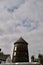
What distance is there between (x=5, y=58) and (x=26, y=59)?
39.8 ft

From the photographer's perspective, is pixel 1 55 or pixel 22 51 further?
pixel 1 55

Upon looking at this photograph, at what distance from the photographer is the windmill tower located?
38.2 metres

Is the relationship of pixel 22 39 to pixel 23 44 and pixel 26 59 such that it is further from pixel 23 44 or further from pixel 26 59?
pixel 26 59

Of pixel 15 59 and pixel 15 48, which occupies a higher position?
pixel 15 48

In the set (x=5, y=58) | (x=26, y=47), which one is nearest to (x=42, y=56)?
(x=5, y=58)

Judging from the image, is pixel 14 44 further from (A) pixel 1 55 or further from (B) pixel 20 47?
Answer: (A) pixel 1 55

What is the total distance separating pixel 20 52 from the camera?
3884 centimetres

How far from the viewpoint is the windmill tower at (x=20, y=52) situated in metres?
38.2

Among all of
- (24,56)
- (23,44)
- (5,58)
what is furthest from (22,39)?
(5,58)

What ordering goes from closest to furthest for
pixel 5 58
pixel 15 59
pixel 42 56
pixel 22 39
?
pixel 15 59 < pixel 22 39 < pixel 5 58 < pixel 42 56

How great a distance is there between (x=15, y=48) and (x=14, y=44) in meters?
1.38

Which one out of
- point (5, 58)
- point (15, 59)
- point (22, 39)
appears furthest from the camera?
point (5, 58)

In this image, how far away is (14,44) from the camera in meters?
40.7

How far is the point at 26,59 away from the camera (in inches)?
1517
